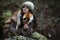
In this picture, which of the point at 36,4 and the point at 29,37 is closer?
the point at 29,37

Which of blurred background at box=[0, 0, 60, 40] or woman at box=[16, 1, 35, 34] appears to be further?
blurred background at box=[0, 0, 60, 40]

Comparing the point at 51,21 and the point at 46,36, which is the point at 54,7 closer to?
the point at 51,21

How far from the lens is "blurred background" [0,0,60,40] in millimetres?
3434

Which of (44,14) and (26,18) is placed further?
(44,14)

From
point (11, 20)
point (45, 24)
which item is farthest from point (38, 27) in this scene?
point (11, 20)

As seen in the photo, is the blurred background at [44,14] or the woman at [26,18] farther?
the blurred background at [44,14]

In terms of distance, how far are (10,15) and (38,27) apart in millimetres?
399

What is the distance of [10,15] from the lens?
338 cm

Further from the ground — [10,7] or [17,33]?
[10,7]

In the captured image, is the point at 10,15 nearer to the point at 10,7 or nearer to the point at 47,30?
the point at 10,7

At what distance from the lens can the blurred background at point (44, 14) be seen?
11.3 ft

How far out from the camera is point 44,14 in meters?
3.55

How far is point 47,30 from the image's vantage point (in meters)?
3.45

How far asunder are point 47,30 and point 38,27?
0.42 feet
